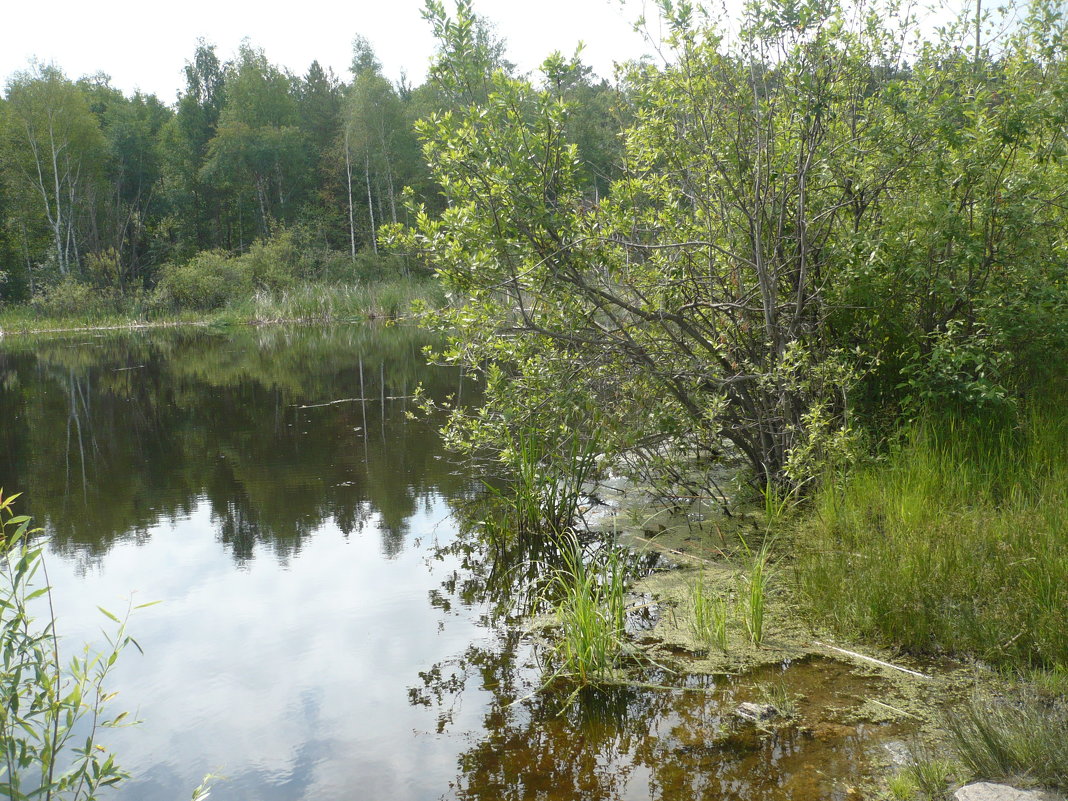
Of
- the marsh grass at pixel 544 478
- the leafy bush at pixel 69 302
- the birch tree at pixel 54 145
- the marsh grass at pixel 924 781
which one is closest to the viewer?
the marsh grass at pixel 924 781

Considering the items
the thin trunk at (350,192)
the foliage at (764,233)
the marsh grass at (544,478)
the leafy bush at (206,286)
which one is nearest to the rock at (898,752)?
the foliage at (764,233)

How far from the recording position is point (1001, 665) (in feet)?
10.9

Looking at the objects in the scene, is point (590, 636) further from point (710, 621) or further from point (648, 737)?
point (710, 621)

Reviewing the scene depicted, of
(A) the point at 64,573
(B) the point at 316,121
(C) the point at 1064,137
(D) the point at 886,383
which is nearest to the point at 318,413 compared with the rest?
(A) the point at 64,573

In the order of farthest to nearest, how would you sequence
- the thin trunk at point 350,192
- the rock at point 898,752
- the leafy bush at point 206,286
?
the thin trunk at point 350,192 → the leafy bush at point 206,286 → the rock at point 898,752

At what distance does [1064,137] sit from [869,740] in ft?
12.6

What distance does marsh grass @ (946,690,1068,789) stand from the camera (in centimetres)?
248

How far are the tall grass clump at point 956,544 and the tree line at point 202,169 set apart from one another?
34.0m

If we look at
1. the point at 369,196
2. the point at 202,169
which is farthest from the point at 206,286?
the point at 202,169

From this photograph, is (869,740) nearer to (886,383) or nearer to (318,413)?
(886,383)

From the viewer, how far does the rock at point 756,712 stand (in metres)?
3.27

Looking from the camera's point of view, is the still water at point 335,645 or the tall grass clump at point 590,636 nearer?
the still water at point 335,645

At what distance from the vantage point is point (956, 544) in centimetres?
375

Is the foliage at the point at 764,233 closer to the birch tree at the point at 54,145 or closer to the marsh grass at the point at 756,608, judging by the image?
the marsh grass at the point at 756,608
